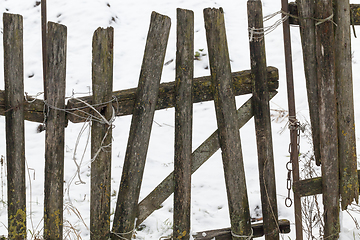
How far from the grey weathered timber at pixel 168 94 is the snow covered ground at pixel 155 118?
8.9 inches

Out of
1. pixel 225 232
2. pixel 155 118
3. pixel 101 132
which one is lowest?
pixel 225 232

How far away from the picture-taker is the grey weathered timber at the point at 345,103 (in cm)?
242

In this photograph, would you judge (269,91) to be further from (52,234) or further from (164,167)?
(164,167)

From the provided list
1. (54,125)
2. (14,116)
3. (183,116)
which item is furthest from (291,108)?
(14,116)

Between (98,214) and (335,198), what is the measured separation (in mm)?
1720

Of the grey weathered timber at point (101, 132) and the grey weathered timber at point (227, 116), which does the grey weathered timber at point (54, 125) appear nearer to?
the grey weathered timber at point (101, 132)

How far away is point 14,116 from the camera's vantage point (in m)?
2.14

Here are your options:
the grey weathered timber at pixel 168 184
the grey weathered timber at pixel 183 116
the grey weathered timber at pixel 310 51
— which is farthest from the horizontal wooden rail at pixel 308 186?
the grey weathered timber at pixel 183 116

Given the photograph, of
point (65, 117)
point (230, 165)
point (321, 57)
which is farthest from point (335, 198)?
point (65, 117)

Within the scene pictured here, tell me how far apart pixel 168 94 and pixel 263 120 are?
2.30 ft

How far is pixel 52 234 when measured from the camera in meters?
2.27

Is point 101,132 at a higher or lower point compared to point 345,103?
lower

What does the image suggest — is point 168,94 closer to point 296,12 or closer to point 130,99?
point 130,99

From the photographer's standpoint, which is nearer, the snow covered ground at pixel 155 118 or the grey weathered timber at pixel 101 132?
the grey weathered timber at pixel 101 132
